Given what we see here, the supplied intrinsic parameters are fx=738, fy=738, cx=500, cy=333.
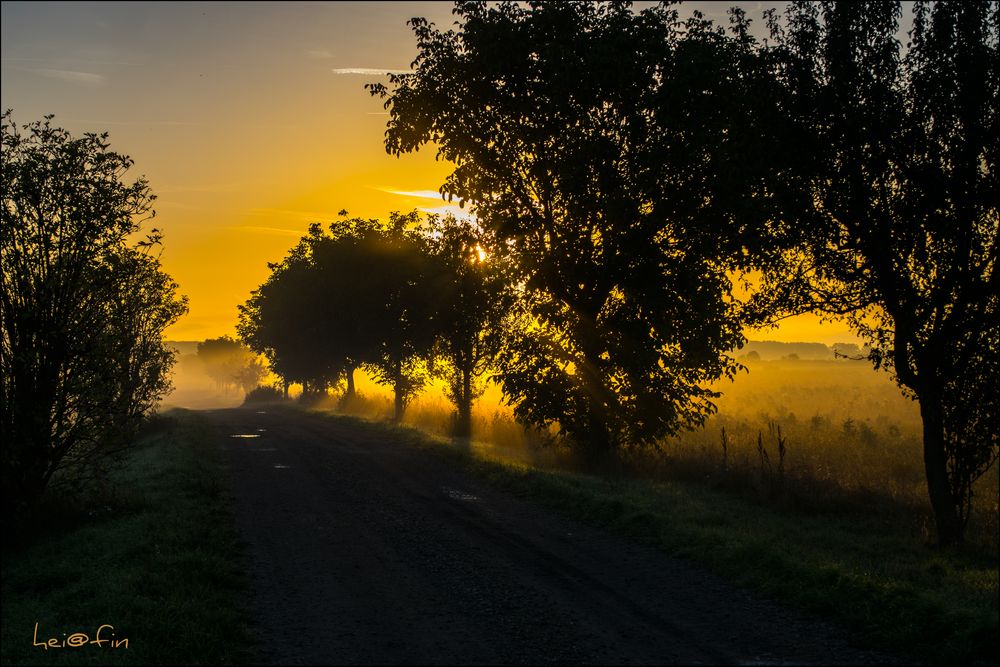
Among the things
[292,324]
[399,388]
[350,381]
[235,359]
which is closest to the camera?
[399,388]

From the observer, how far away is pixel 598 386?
22312mm

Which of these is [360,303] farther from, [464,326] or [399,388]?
[464,326]

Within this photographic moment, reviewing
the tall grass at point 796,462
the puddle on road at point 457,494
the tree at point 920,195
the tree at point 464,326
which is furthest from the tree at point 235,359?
the tree at point 920,195

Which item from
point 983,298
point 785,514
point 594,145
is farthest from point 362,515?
point 983,298

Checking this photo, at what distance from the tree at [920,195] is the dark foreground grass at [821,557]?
214cm

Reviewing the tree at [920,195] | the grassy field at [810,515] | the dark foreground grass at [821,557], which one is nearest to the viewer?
the dark foreground grass at [821,557]

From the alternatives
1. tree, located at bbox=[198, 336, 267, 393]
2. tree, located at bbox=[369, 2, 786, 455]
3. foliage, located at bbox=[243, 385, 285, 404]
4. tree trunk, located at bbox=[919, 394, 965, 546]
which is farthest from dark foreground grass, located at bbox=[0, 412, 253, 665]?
tree, located at bbox=[198, 336, 267, 393]

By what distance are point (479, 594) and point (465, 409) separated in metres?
24.3

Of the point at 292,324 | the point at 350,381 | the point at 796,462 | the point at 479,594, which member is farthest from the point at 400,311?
the point at 479,594

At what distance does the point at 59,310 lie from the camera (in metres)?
15.3

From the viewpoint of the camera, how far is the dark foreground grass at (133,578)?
8.22m

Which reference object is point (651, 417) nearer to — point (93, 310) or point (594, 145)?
point (594, 145)

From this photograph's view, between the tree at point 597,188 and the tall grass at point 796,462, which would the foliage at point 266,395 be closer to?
the tall grass at point 796,462

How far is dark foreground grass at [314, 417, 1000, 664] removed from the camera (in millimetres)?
8414
